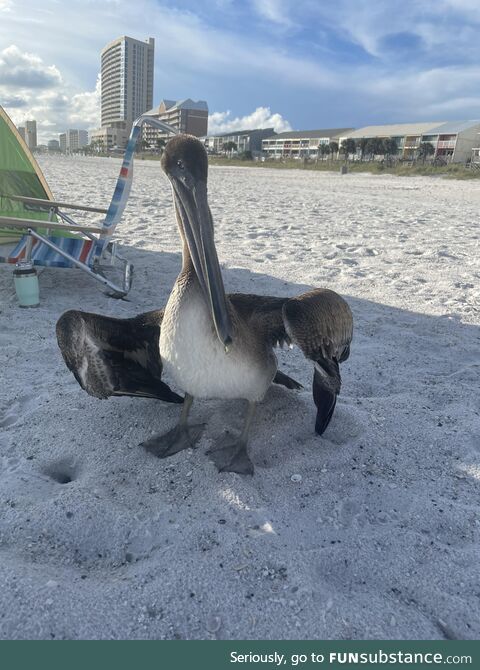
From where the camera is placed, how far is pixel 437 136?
58.5 m

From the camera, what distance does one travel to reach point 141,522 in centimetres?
197

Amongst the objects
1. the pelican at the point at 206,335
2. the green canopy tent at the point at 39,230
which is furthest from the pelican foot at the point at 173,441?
the green canopy tent at the point at 39,230

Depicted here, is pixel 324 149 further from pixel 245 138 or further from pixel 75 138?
pixel 75 138

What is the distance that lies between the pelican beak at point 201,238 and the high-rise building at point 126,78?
3034 inches

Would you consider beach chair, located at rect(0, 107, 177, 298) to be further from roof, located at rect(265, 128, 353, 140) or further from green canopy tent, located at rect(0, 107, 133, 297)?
roof, located at rect(265, 128, 353, 140)

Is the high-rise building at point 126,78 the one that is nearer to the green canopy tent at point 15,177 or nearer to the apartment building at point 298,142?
the apartment building at point 298,142

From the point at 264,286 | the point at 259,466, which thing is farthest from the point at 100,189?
the point at 259,466

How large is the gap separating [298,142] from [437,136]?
84.9 ft

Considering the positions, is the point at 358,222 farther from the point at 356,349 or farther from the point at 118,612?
the point at 118,612

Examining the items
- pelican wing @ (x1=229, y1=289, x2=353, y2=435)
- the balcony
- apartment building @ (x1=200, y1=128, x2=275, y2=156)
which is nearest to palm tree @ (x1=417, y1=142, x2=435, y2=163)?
the balcony

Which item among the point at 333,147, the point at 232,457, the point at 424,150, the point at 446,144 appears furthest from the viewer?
the point at 446,144

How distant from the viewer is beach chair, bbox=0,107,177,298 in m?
4.55

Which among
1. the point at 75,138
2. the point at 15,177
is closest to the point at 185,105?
the point at 15,177

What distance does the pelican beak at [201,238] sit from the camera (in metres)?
2.05
